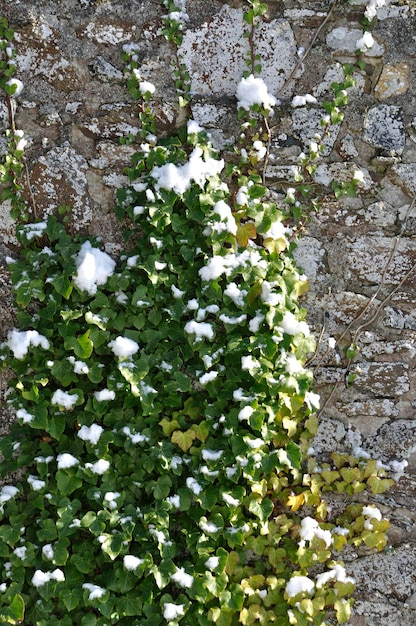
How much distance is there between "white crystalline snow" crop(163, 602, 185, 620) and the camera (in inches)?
86.7

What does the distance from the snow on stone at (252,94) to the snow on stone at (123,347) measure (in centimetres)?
98

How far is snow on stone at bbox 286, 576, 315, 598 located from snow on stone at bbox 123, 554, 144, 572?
0.56 meters

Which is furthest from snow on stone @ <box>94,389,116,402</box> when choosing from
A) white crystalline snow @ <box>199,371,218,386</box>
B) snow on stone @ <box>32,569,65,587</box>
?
snow on stone @ <box>32,569,65,587</box>

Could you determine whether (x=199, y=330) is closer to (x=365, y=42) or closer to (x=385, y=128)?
(x=385, y=128)

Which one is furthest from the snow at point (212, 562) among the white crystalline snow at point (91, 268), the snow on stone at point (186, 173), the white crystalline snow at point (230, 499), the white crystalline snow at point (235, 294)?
the snow on stone at point (186, 173)

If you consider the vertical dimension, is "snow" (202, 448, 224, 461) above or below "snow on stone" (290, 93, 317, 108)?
below

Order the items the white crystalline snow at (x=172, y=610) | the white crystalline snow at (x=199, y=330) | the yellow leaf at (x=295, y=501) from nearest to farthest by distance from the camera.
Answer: the white crystalline snow at (x=172, y=610) < the white crystalline snow at (x=199, y=330) < the yellow leaf at (x=295, y=501)

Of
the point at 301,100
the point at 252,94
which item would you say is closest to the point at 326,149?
the point at 301,100

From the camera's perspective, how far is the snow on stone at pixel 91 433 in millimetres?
2279

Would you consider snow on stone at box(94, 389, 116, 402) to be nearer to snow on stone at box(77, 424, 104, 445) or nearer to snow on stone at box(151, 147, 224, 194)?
snow on stone at box(77, 424, 104, 445)

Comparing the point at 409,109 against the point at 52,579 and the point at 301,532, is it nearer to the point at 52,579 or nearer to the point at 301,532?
the point at 301,532

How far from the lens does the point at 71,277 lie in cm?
234

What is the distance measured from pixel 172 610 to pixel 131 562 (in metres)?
0.22

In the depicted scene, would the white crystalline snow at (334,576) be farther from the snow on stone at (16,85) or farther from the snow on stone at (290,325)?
the snow on stone at (16,85)
